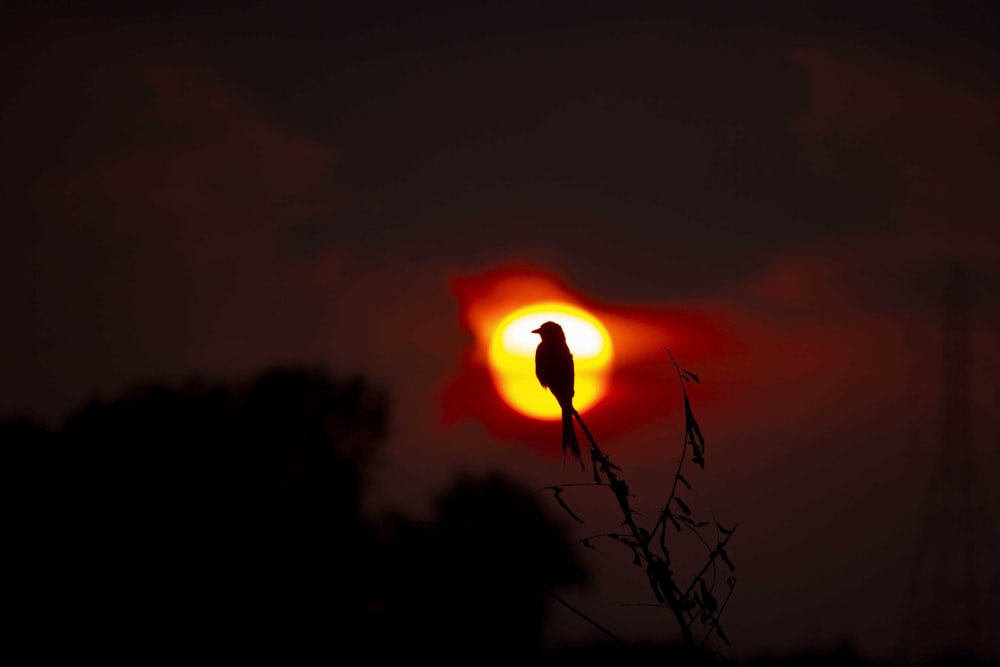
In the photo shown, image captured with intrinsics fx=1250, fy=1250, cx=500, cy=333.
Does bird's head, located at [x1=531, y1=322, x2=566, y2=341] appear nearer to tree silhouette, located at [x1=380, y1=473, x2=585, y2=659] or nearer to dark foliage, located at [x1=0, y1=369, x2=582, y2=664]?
tree silhouette, located at [x1=380, y1=473, x2=585, y2=659]

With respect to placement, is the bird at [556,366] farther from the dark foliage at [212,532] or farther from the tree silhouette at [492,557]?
the dark foliage at [212,532]

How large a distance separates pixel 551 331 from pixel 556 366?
503 mm

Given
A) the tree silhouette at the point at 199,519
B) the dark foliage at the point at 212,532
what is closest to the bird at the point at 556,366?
the dark foliage at the point at 212,532

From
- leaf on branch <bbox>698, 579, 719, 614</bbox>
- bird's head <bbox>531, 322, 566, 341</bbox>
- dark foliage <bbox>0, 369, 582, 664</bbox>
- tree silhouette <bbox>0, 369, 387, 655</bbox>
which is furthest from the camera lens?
tree silhouette <bbox>0, 369, 387, 655</bbox>

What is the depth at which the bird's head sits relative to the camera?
24.8 feet

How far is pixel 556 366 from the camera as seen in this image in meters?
7.13

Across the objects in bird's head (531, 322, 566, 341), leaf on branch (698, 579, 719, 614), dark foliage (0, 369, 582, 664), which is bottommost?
leaf on branch (698, 579, 719, 614)

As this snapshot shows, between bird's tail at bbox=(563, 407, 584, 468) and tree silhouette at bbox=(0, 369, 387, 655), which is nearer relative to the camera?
bird's tail at bbox=(563, 407, 584, 468)

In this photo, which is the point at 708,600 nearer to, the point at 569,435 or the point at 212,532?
the point at 569,435

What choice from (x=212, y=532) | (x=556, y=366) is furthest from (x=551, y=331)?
(x=212, y=532)

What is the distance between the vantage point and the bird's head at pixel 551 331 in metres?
7.57

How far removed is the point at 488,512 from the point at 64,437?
21243mm

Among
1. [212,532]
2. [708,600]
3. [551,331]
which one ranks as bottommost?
[708,600]

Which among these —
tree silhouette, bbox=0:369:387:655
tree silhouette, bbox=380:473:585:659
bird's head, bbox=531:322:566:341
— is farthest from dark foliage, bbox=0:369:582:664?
bird's head, bbox=531:322:566:341
